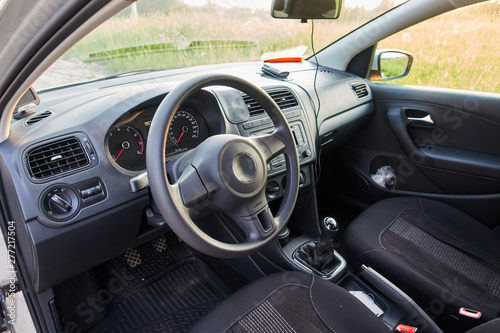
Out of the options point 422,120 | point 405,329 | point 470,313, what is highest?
point 422,120

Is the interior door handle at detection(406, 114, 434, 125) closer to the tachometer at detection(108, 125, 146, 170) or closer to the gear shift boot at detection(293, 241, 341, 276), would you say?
the gear shift boot at detection(293, 241, 341, 276)

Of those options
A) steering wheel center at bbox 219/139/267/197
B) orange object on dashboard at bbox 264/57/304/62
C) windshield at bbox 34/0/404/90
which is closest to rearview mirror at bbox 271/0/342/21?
windshield at bbox 34/0/404/90

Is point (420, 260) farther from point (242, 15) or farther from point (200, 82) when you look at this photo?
point (242, 15)

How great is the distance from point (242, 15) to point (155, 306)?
2.22 metres

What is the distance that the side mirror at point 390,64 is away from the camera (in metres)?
2.60

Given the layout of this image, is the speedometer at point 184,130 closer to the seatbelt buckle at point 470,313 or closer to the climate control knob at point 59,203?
the climate control knob at point 59,203

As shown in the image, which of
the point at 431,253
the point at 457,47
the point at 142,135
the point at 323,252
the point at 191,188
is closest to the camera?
the point at 191,188

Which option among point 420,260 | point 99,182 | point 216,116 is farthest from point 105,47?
point 420,260

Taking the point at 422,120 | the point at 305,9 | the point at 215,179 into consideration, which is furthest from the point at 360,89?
the point at 215,179

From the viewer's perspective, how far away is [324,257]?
1.83 metres

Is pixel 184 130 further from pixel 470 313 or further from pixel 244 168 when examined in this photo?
pixel 470 313

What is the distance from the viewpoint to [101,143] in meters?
1.34

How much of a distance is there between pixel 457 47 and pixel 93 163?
92.7 inches

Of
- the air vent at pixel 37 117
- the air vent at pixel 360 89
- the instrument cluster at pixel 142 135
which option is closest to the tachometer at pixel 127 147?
the instrument cluster at pixel 142 135
